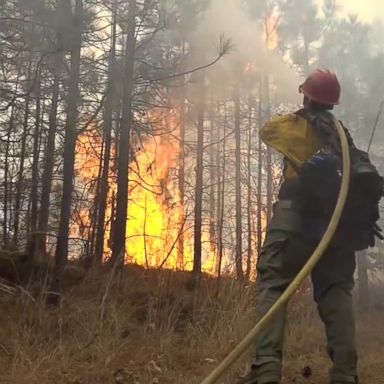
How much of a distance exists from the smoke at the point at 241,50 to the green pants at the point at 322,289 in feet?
24.2

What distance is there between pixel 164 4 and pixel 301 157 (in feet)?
25.9

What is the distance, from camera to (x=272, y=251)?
285cm

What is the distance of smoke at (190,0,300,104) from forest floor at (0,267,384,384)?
19.1 feet

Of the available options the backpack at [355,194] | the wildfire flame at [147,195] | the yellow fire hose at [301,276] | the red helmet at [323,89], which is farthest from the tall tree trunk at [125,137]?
the yellow fire hose at [301,276]

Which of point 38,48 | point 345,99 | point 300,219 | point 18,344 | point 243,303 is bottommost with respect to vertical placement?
point 18,344

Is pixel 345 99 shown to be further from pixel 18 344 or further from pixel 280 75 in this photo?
pixel 18 344

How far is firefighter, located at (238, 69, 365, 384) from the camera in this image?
2748 millimetres

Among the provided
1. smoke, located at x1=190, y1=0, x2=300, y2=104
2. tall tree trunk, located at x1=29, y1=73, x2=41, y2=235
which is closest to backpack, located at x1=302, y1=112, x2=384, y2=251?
smoke, located at x1=190, y1=0, x2=300, y2=104

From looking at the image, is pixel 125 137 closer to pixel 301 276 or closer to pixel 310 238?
pixel 310 238

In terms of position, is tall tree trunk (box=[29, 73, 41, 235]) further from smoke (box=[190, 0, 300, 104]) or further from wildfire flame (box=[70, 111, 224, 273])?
smoke (box=[190, 0, 300, 104])

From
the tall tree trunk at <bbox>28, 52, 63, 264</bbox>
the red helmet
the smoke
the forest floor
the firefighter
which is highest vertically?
the smoke

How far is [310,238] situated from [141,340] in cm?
188

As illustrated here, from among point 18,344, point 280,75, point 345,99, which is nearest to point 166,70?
point 18,344

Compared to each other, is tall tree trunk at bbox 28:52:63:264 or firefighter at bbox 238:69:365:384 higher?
tall tree trunk at bbox 28:52:63:264
